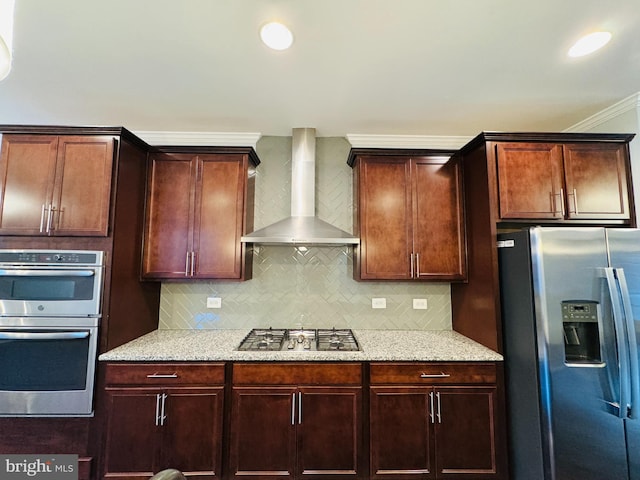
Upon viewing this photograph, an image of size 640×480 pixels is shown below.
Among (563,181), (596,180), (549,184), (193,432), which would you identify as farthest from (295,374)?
(596,180)

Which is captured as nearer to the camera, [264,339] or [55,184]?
[55,184]

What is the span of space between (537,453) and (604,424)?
407 mm

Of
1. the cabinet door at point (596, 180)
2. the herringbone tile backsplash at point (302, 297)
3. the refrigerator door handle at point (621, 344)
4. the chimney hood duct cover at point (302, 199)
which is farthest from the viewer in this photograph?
the herringbone tile backsplash at point (302, 297)

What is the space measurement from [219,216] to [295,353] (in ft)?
4.26

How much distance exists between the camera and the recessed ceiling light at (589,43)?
5.34 ft

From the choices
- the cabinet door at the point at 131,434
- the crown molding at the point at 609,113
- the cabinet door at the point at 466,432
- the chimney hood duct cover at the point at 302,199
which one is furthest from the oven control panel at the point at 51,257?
the crown molding at the point at 609,113

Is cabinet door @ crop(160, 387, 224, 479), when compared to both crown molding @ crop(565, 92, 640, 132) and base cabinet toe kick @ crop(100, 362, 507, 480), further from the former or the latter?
crown molding @ crop(565, 92, 640, 132)

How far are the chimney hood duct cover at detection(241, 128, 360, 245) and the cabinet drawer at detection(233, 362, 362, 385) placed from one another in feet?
3.13

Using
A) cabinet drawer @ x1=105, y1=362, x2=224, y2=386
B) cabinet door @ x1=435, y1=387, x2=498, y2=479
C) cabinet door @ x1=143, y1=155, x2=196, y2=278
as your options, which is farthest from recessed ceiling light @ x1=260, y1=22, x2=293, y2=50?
cabinet door @ x1=435, y1=387, x2=498, y2=479

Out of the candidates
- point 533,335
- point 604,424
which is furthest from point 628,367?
point 533,335

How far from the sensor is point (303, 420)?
1.91m

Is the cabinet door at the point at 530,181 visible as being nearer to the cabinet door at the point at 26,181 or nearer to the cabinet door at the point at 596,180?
the cabinet door at the point at 596,180

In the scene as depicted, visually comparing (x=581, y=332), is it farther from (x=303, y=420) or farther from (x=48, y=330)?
(x=48, y=330)

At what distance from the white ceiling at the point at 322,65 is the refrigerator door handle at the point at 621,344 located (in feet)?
4.68
